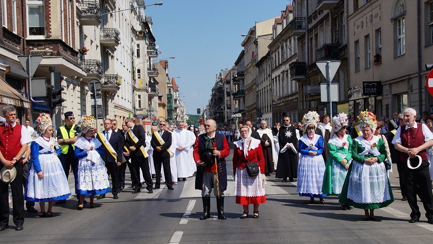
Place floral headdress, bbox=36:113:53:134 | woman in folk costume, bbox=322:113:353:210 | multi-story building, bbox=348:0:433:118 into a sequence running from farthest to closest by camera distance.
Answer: multi-story building, bbox=348:0:433:118
woman in folk costume, bbox=322:113:353:210
floral headdress, bbox=36:113:53:134

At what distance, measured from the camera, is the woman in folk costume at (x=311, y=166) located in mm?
11398

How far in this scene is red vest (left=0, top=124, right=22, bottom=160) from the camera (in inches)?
360

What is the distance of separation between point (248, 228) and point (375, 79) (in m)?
20.9

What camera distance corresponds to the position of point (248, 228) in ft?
28.8

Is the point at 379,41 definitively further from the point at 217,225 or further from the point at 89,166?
the point at 217,225

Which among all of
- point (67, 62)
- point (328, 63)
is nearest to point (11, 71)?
point (67, 62)

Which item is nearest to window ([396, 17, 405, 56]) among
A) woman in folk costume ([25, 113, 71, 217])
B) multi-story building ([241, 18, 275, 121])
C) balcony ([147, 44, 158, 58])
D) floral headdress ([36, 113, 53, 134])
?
floral headdress ([36, 113, 53, 134])

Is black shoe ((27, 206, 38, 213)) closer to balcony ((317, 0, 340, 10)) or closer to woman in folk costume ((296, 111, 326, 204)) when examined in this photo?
woman in folk costume ((296, 111, 326, 204))

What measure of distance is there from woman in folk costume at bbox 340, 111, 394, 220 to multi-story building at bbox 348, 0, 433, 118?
1306 cm

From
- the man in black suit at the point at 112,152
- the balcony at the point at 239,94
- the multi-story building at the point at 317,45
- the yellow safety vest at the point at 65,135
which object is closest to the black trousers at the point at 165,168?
the man in black suit at the point at 112,152

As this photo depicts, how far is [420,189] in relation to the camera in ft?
29.8

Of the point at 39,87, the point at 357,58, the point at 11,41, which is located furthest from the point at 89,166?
the point at 357,58

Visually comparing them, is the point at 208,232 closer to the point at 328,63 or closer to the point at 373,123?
the point at 373,123

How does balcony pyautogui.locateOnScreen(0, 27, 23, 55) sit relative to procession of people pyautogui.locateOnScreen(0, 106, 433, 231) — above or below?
above
